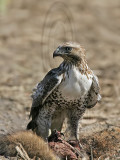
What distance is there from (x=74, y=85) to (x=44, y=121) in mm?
859

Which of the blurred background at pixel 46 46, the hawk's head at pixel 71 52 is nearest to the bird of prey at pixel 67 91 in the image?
the hawk's head at pixel 71 52

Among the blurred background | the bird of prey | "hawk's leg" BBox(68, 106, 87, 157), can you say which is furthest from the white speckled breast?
the blurred background

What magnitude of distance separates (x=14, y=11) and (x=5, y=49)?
386 cm

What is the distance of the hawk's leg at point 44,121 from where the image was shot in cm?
581

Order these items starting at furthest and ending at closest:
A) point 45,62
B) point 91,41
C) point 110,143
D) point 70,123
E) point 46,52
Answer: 1. point 91,41
2. point 46,52
3. point 45,62
4. point 70,123
5. point 110,143

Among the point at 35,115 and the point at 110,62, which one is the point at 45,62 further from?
the point at 35,115

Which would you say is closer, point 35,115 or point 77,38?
point 35,115

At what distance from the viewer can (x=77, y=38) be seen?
1318 cm

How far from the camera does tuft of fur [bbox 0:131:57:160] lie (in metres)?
5.08

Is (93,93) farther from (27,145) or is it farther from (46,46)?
(46,46)

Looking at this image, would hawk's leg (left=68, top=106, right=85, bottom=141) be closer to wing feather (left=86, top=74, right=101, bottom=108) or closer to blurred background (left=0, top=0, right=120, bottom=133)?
wing feather (left=86, top=74, right=101, bottom=108)

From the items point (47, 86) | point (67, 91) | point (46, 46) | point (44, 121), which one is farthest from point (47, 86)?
point (46, 46)

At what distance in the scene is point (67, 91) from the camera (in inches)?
211

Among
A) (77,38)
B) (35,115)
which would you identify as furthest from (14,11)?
(35,115)
